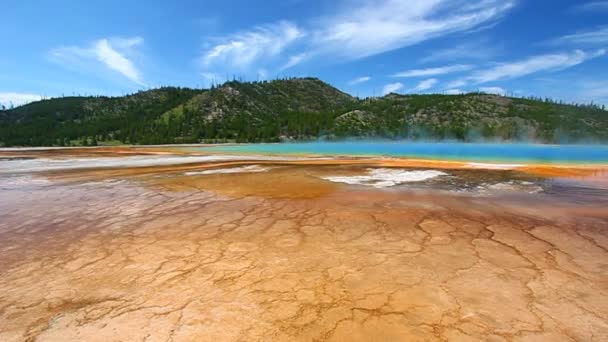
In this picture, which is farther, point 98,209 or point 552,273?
point 98,209

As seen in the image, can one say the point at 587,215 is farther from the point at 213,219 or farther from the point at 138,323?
the point at 138,323

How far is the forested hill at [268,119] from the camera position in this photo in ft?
318

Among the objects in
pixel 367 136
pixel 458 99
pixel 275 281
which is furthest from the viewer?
pixel 458 99

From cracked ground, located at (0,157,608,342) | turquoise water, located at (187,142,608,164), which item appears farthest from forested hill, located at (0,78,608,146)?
cracked ground, located at (0,157,608,342)

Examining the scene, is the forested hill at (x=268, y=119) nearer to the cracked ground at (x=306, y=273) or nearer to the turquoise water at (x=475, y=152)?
the turquoise water at (x=475, y=152)

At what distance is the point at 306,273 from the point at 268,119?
414 feet

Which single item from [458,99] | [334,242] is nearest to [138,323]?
[334,242]

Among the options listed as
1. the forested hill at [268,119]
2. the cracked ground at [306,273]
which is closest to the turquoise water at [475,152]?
the cracked ground at [306,273]

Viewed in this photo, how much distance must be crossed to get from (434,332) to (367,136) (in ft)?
340

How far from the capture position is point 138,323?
3174 mm

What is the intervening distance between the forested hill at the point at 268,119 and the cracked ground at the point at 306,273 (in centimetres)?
8761

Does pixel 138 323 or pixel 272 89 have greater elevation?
pixel 272 89

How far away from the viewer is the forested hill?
9694 cm

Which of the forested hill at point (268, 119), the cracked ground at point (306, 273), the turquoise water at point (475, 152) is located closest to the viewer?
the cracked ground at point (306, 273)
